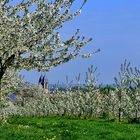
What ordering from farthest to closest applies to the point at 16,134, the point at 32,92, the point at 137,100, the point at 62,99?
the point at 32,92, the point at 62,99, the point at 137,100, the point at 16,134

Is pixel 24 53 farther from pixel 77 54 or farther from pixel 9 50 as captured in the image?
pixel 77 54

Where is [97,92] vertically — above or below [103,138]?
above

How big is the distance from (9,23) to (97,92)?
149 ft

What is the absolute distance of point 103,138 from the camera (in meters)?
22.6

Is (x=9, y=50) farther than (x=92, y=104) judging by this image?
No

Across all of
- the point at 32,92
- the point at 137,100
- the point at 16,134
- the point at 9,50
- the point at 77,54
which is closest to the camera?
the point at 9,50

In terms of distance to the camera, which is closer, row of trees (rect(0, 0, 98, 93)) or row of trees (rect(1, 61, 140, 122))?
row of trees (rect(0, 0, 98, 93))

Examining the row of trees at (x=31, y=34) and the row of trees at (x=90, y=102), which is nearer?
the row of trees at (x=31, y=34)

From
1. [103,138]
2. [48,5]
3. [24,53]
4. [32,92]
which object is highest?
[32,92]

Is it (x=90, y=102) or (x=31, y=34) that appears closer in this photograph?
(x=31, y=34)

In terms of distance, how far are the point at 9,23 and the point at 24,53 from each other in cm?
96

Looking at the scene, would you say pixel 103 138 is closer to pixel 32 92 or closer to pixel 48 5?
pixel 48 5

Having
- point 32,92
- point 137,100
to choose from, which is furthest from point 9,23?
point 32,92

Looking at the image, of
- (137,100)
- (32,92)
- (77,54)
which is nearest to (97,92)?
(137,100)
